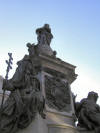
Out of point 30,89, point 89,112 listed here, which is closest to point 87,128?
point 89,112

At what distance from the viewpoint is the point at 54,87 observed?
30.7ft

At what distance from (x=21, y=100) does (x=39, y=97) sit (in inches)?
22.1

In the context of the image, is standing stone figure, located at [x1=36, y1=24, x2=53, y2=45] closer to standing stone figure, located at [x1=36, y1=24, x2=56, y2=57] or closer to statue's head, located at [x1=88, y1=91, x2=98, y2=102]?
standing stone figure, located at [x1=36, y1=24, x2=56, y2=57]

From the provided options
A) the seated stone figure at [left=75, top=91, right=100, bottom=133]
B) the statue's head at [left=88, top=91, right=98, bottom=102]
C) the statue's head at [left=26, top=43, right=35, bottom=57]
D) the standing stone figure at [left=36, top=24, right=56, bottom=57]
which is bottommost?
the seated stone figure at [left=75, top=91, right=100, bottom=133]

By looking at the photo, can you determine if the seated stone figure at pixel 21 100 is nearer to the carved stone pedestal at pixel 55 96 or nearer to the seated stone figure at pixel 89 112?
the carved stone pedestal at pixel 55 96

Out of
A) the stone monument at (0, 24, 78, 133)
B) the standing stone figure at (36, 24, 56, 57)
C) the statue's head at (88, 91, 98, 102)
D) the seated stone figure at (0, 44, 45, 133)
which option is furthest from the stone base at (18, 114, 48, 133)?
the standing stone figure at (36, 24, 56, 57)

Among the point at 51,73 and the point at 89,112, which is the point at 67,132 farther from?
the point at 51,73

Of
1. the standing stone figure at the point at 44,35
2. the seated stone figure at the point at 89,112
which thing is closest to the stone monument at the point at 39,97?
the seated stone figure at the point at 89,112

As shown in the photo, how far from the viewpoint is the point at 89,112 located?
8922 millimetres

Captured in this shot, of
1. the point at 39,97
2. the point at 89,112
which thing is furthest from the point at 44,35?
the point at 39,97

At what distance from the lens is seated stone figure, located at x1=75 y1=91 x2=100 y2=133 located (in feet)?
28.4

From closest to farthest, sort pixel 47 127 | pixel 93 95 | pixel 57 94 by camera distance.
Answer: pixel 47 127, pixel 57 94, pixel 93 95

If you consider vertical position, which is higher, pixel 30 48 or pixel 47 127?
pixel 30 48

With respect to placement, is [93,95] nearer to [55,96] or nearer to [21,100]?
[55,96]
